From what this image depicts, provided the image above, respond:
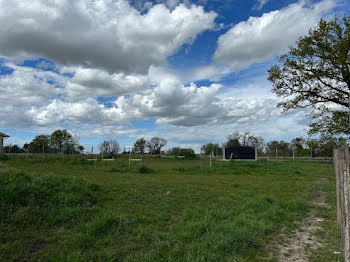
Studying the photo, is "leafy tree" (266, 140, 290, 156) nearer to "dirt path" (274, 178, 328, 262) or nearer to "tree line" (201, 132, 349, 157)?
"tree line" (201, 132, 349, 157)

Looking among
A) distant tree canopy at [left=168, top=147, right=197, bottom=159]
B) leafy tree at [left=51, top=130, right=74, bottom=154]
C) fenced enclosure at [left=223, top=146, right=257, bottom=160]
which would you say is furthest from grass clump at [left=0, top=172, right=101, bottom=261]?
leafy tree at [left=51, top=130, right=74, bottom=154]

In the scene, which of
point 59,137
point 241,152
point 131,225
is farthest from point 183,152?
point 131,225

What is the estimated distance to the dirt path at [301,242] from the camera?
381cm

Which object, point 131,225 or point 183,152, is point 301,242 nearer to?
point 131,225

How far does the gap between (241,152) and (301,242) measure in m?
28.5

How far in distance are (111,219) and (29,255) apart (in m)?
1.53

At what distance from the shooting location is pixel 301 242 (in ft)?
14.5

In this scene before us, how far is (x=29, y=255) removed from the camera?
3.45 m

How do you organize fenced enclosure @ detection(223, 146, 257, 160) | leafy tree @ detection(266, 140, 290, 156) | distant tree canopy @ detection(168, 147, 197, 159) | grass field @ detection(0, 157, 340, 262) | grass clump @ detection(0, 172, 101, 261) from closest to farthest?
1. grass field @ detection(0, 157, 340, 262)
2. grass clump @ detection(0, 172, 101, 261)
3. fenced enclosure @ detection(223, 146, 257, 160)
4. distant tree canopy @ detection(168, 147, 197, 159)
5. leafy tree @ detection(266, 140, 290, 156)

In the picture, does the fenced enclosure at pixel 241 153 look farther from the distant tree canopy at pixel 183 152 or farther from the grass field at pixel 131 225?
the grass field at pixel 131 225

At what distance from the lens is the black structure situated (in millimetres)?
31469

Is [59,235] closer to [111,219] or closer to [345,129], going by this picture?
[111,219]

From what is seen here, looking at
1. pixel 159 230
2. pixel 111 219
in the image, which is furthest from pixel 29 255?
pixel 159 230

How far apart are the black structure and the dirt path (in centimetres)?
2601
